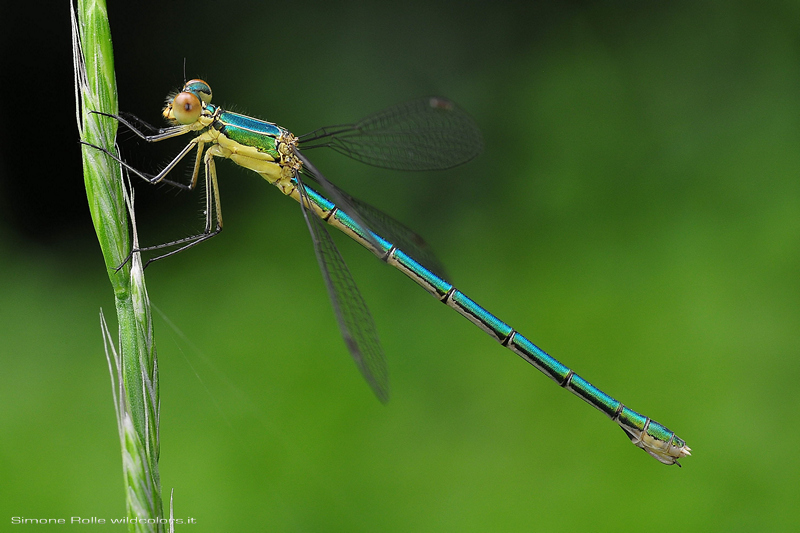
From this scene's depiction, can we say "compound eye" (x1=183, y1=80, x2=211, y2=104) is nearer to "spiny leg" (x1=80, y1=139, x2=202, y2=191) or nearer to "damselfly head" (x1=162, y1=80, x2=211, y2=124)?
"damselfly head" (x1=162, y1=80, x2=211, y2=124)

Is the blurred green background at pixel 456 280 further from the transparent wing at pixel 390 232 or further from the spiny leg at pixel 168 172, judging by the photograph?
the transparent wing at pixel 390 232

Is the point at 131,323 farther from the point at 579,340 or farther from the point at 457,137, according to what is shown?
the point at 579,340

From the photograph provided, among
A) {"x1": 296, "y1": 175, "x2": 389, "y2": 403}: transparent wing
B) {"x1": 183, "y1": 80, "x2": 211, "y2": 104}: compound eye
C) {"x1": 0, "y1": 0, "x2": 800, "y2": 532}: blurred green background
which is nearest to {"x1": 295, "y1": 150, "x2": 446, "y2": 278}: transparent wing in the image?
{"x1": 296, "y1": 175, "x2": 389, "y2": 403}: transparent wing

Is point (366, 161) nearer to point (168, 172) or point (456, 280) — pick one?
point (168, 172)

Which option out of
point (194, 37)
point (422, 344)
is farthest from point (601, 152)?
point (194, 37)

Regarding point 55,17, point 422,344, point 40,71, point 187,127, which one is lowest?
point 187,127

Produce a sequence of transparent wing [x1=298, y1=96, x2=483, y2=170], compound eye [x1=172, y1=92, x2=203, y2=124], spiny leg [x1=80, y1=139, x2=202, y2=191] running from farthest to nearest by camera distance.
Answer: transparent wing [x1=298, y1=96, x2=483, y2=170] → compound eye [x1=172, y1=92, x2=203, y2=124] → spiny leg [x1=80, y1=139, x2=202, y2=191]

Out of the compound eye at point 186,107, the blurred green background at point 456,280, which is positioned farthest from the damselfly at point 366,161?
the blurred green background at point 456,280

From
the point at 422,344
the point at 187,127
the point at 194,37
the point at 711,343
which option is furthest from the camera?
the point at 194,37
